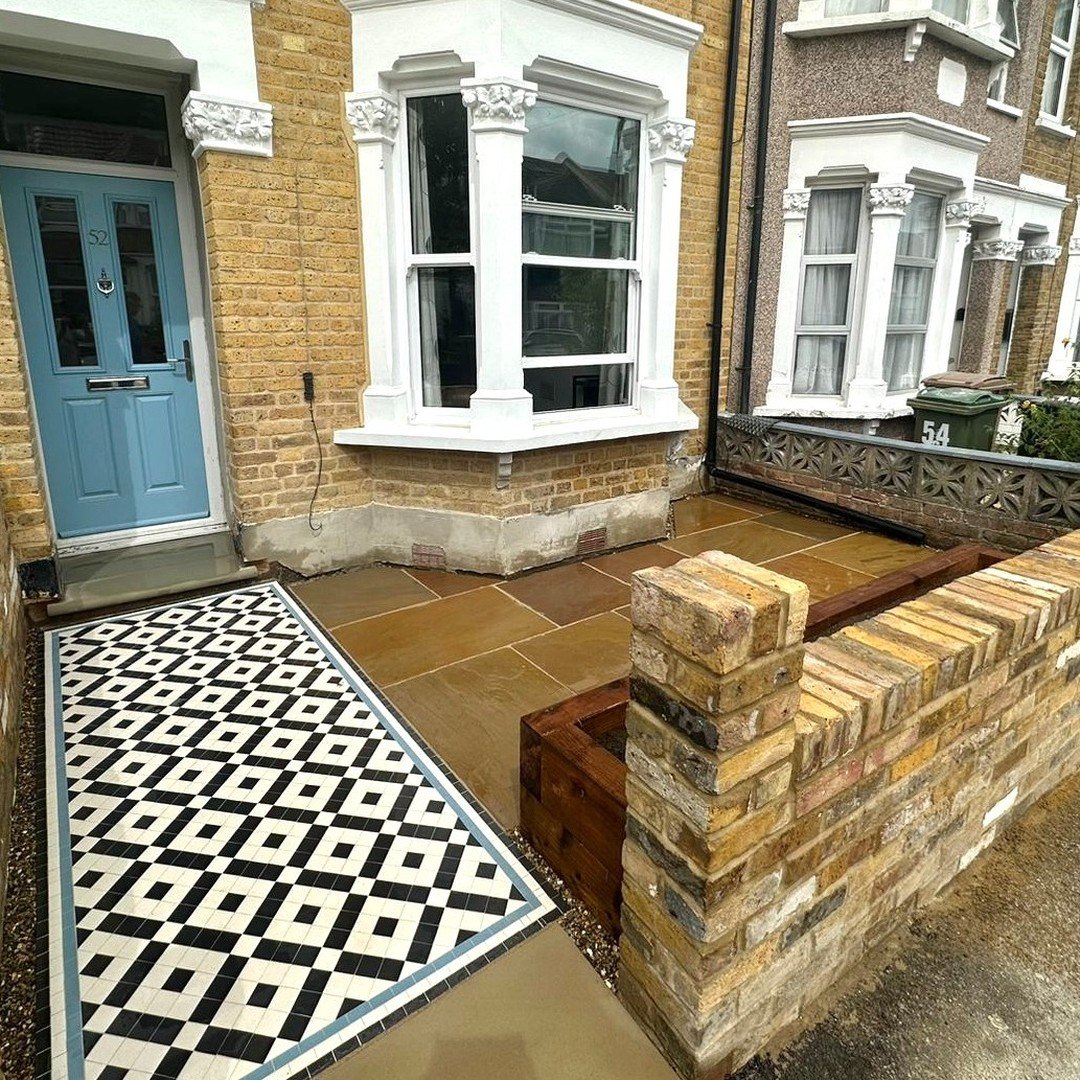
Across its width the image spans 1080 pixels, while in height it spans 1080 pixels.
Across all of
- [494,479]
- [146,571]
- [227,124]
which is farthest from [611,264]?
[146,571]

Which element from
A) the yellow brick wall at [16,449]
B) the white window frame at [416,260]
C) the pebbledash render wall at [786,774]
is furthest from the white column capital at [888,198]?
the yellow brick wall at [16,449]

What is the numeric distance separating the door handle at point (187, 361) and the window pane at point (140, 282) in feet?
0.19

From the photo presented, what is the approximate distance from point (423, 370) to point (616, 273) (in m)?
1.54

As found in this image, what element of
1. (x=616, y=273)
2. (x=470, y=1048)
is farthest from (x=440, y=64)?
(x=470, y=1048)

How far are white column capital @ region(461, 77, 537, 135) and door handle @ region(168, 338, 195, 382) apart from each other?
7.37 feet

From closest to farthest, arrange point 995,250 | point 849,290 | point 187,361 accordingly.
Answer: point 187,361 → point 849,290 → point 995,250

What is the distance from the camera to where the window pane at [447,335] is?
4566 mm

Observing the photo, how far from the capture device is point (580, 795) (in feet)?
6.73

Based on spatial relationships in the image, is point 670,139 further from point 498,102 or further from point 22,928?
point 22,928

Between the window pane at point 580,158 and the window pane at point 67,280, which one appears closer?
the window pane at point 67,280

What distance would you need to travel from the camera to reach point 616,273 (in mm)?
5066

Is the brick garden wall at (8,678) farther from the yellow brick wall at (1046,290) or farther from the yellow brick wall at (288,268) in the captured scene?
the yellow brick wall at (1046,290)

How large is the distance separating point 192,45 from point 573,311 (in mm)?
2546

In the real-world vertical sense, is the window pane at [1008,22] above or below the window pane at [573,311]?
above
